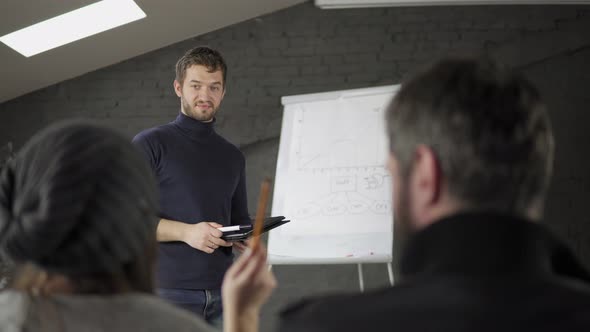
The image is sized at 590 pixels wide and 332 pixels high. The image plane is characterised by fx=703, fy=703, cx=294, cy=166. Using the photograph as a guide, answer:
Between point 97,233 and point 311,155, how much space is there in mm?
2848

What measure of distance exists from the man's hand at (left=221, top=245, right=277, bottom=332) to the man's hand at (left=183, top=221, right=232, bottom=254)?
1.17 meters

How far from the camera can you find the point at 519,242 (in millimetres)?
696

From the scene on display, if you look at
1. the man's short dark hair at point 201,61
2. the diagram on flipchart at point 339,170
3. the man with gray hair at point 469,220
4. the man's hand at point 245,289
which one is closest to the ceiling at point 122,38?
the diagram on flipchart at point 339,170

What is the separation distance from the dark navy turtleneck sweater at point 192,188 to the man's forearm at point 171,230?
0.07 m

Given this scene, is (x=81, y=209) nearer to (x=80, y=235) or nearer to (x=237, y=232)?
(x=80, y=235)

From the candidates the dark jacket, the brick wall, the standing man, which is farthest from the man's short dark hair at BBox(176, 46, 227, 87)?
the brick wall

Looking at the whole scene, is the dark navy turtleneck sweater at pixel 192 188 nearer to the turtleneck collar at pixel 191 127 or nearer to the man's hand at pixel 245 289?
the turtleneck collar at pixel 191 127

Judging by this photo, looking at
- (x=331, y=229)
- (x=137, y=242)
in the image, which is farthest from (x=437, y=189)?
(x=331, y=229)

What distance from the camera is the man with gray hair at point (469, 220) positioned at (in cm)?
66

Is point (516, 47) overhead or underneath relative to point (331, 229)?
overhead

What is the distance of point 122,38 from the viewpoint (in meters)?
4.54

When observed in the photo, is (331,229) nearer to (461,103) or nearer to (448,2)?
(448,2)

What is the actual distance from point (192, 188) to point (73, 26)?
2232 millimetres

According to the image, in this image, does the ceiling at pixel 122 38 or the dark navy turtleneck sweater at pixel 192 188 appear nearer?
the dark navy turtleneck sweater at pixel 192 188
